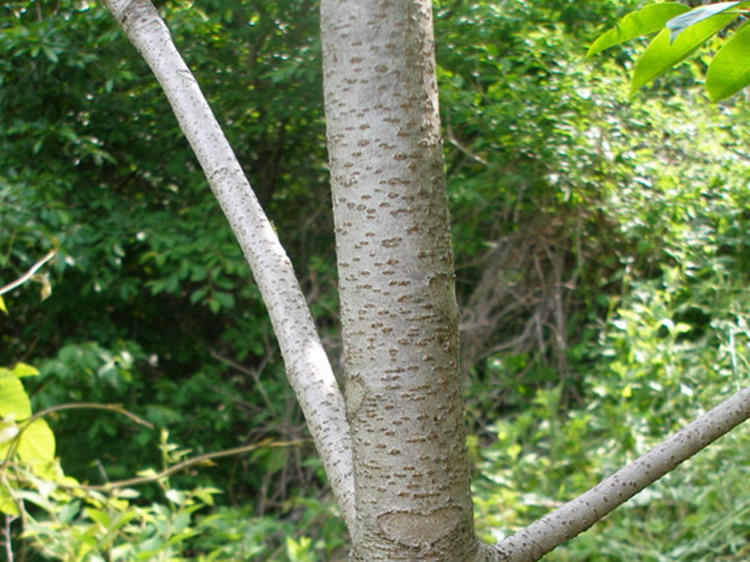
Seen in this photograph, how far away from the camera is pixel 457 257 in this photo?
405 centimetres

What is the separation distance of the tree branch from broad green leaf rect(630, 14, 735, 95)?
476 millimetres

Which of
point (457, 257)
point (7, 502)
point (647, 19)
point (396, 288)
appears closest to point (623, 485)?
point (396, 288)

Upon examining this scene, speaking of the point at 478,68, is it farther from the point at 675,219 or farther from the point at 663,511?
the point at 663,511

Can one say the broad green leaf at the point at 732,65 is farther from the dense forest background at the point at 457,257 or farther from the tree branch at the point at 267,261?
Answer: the dense forest background at the point at 457,257

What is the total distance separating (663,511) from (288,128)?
243 cm

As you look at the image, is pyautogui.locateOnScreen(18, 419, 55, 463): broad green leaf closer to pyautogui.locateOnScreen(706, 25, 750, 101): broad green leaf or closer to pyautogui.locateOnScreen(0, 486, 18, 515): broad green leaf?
pyautogui.locateOnScreen(0, 486, 18, 515): broad green leaf

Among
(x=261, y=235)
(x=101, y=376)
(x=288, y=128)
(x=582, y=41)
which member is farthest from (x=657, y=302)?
(x=261, y=235)

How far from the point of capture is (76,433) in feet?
12.2

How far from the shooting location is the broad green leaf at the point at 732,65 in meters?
0.60

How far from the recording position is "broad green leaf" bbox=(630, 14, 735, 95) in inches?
22.4

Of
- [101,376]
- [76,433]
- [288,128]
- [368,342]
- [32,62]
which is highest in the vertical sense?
[32,62]

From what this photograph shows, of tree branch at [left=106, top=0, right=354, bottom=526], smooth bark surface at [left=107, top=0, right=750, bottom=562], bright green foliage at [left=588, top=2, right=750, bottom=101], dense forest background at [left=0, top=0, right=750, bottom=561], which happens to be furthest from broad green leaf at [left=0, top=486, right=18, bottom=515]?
bright green foliage at [left=588, top=2, right=750, bottom=101]

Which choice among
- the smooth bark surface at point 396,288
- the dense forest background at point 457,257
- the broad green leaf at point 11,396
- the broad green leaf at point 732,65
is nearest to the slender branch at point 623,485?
the smooth bark surface at point 396,288

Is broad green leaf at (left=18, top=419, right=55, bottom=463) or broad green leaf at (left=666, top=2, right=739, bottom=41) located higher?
broad green leaf at (left=666, top=2, right=739, bottom=41)
